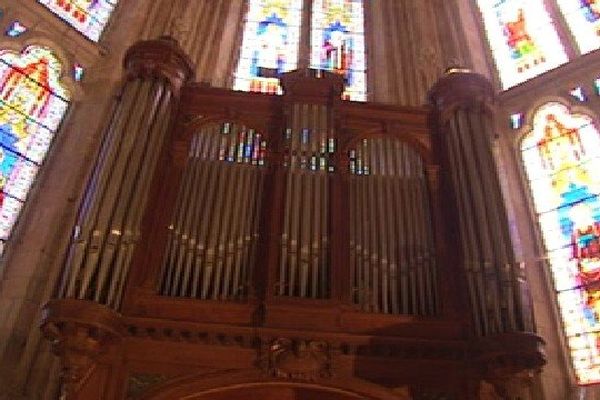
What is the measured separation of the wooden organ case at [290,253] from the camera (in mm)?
6176

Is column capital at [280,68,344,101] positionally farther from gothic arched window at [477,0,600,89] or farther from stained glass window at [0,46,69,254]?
gothic arched window at [477,0,600,89]

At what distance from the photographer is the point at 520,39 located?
11.6m

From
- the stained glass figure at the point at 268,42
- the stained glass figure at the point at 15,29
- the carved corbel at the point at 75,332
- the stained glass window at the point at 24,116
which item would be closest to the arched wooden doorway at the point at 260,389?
the carved corbel at the point at 75,332

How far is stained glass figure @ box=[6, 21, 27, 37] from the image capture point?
9.89 meters

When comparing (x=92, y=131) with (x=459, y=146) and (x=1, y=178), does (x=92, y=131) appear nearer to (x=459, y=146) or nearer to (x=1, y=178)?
(x=1, y=178)

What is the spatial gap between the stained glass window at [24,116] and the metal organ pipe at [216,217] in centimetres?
247

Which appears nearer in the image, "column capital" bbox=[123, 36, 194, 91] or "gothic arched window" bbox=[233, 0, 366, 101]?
"column capital" bbox=[123, 36, 194, 91]

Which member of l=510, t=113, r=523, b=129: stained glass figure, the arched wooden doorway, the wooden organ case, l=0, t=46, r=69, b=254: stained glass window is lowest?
the arched wooden doorway

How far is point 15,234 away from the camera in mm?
8375

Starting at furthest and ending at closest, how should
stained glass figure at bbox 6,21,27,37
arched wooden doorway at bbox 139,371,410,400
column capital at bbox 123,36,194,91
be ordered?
stained glass figure at bbox 6,21,27,37
column capital at bbox 123,36,194,91
arched wooden doorway at bbox 139,371,410,400

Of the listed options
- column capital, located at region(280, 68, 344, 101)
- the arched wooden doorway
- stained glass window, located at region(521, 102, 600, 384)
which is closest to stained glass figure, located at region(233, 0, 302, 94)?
Answer: column capital, located at region(280, 68, 344, 101)

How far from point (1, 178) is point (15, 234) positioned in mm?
812

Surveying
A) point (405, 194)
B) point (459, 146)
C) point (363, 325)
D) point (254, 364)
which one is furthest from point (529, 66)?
point (254, 364)

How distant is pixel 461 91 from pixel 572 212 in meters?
2.23
